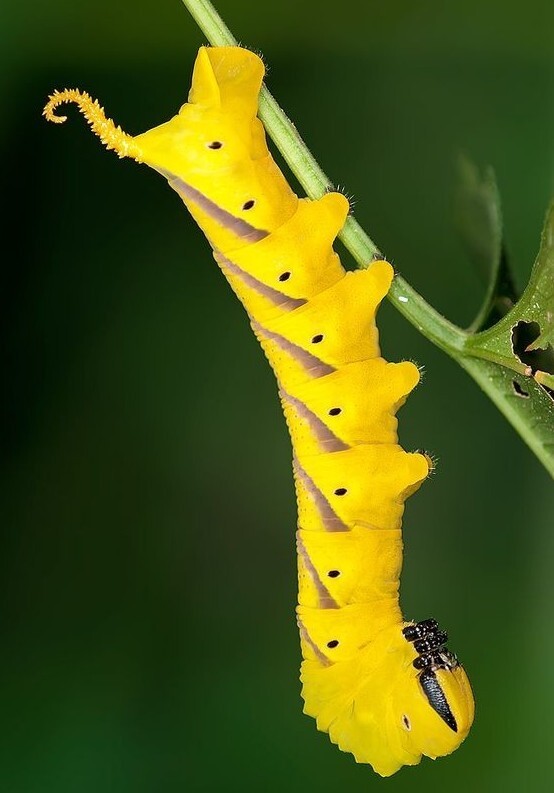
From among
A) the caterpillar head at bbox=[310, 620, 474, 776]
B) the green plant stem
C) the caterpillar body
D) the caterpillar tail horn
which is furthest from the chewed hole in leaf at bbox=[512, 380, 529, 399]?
the caterpillar tail horn

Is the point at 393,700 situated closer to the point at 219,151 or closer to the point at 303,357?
the point at 303,357

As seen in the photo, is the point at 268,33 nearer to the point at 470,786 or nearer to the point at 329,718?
the point at 329,718

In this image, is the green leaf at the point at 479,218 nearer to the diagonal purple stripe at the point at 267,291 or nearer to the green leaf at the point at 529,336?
the green leaf at the point at 529,336

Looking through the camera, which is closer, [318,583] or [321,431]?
[321,431]

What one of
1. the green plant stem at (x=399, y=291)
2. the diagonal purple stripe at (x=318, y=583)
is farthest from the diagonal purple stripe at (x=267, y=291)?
the diagonal purple stripe at (x=318, y=583)

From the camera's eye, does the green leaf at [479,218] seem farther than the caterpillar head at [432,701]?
Yes


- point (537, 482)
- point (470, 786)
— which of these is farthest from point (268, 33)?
point (470, 786)

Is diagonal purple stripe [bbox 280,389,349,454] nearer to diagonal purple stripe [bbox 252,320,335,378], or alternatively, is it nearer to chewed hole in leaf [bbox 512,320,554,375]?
diagonal purple stripe [bbox 252,320,335,378]

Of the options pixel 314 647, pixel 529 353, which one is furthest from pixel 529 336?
pixel 314 647
